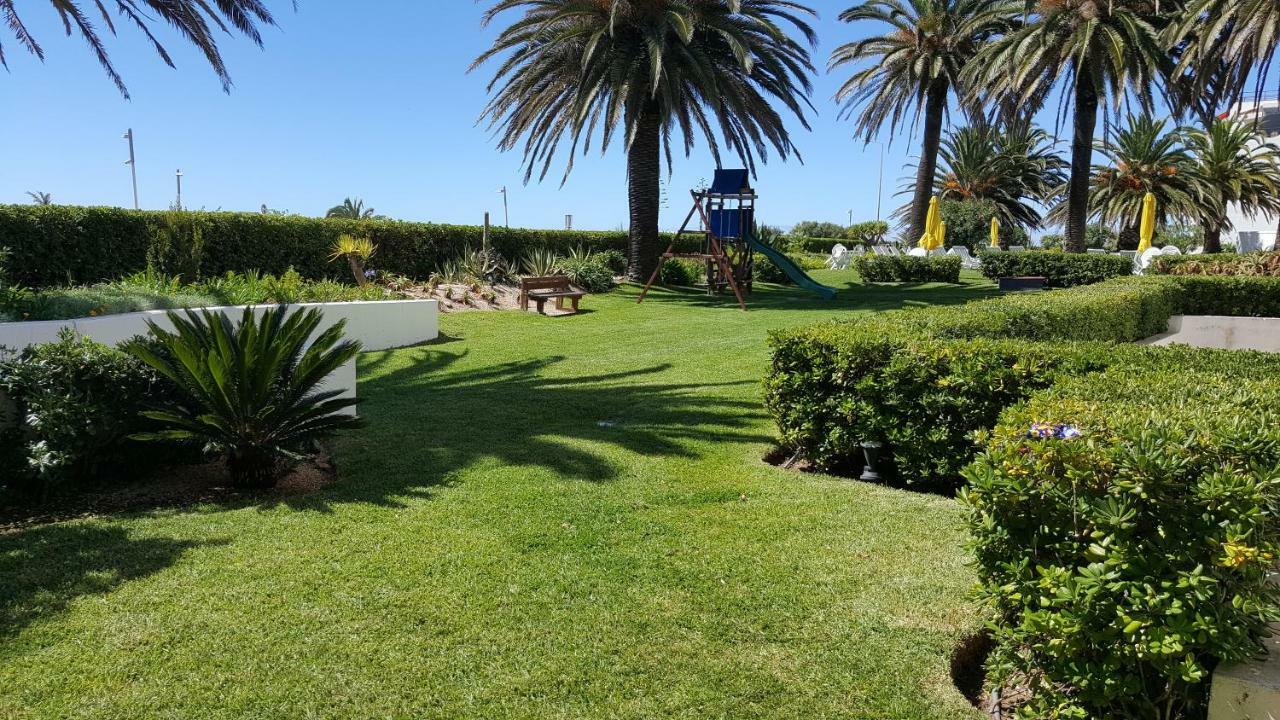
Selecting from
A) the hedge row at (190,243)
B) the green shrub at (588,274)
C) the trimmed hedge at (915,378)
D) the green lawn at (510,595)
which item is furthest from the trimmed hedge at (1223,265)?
the hedge row at (190,243)

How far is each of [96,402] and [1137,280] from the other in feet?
44.6

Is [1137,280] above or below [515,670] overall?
above

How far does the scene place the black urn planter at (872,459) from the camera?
558 cm

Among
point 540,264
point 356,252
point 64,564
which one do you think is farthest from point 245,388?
point 540,264

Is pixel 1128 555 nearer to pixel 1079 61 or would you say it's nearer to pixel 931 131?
pixel 1079 61

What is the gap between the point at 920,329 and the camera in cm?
625

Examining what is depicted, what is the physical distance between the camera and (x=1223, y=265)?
1545 centimetres

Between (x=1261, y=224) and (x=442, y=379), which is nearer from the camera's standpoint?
(x=442, y=379)

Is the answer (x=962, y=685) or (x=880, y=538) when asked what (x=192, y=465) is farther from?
(x=962, y=685)

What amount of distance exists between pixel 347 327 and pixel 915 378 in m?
8.67

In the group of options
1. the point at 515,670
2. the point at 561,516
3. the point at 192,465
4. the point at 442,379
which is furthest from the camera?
the point at 442,379

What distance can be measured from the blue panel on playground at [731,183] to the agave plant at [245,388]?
1462 centimetres

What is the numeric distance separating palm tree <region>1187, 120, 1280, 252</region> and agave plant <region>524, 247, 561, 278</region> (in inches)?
1108

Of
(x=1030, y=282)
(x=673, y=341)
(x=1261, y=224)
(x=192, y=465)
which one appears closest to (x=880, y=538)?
(x=192, y=465)
